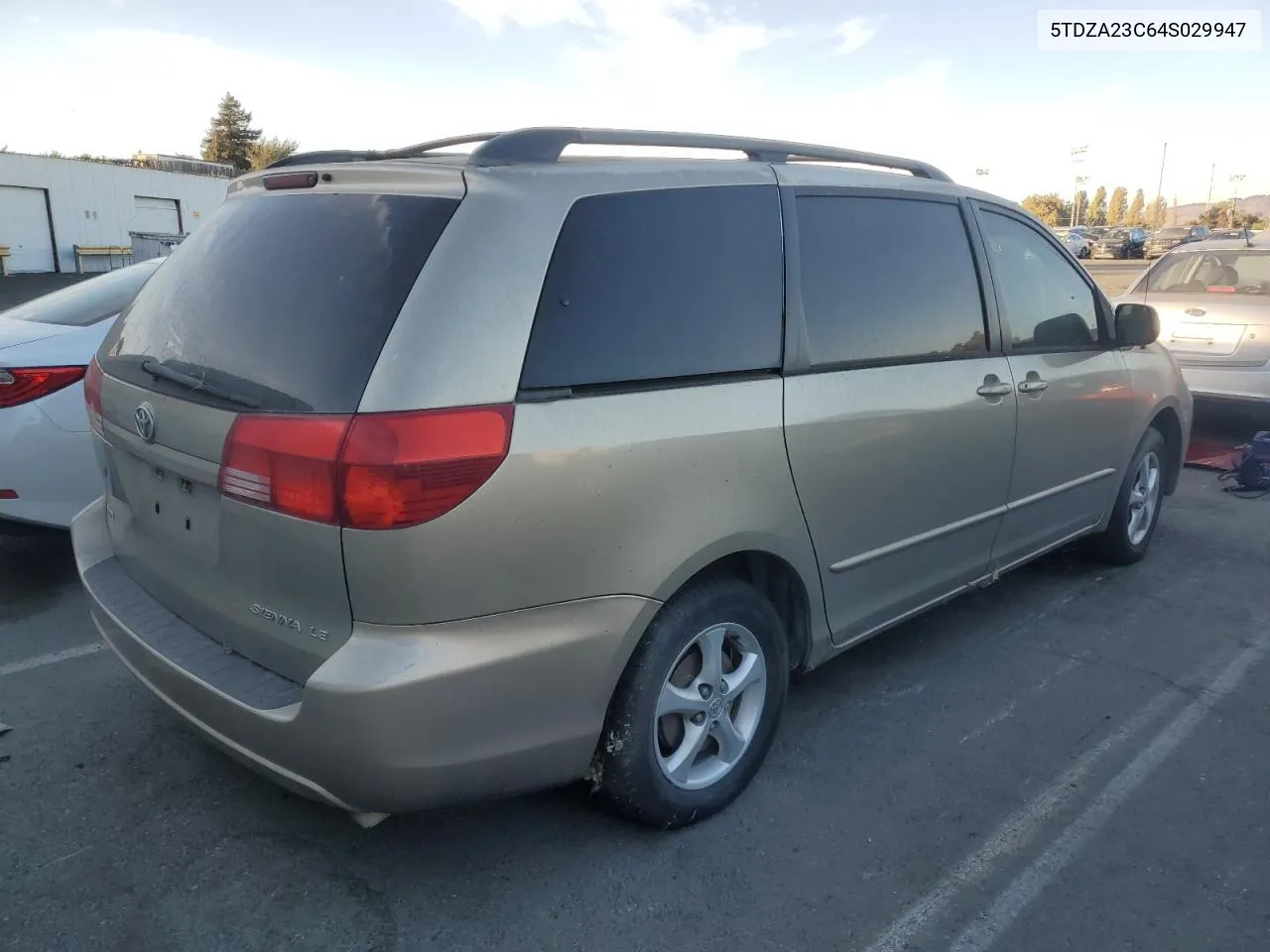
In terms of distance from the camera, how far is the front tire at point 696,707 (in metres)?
2.49

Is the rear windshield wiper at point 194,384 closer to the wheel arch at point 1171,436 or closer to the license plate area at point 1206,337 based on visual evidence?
the wheel arch at point 1171,436

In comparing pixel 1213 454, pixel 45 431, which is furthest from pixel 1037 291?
pixel 1213 454

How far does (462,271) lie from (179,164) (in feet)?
172

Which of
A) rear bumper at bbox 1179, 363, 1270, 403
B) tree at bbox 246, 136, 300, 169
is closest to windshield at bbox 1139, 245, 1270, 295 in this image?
rear bumper at bbox 1179, 363, 1270, 403

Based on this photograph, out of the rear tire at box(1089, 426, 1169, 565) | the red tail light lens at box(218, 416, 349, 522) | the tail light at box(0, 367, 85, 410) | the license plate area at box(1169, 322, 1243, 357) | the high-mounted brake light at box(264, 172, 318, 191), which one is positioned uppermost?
the high-mounted brake light at box(264, 172, 318, 191)

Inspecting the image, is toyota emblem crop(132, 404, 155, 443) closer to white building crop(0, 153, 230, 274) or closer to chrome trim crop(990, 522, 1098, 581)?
chrome trim crop(990, 522, 1098, 581)

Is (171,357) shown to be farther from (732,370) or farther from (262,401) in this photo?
(732,370)

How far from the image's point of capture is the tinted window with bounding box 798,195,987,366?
2994 millimetres

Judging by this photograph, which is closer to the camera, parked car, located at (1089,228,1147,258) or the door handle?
the door handle

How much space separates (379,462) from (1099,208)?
136m

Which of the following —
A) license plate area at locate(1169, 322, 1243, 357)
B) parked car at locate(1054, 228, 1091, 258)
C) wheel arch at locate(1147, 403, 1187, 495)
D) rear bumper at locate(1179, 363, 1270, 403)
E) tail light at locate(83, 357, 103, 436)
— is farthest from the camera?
parked car at locate(1054, 228, 1091, 258)

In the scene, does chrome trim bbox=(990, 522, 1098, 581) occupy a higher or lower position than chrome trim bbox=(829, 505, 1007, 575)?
lower

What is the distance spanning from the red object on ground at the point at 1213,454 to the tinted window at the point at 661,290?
565 centimetres

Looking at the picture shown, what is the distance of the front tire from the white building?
115 feet
